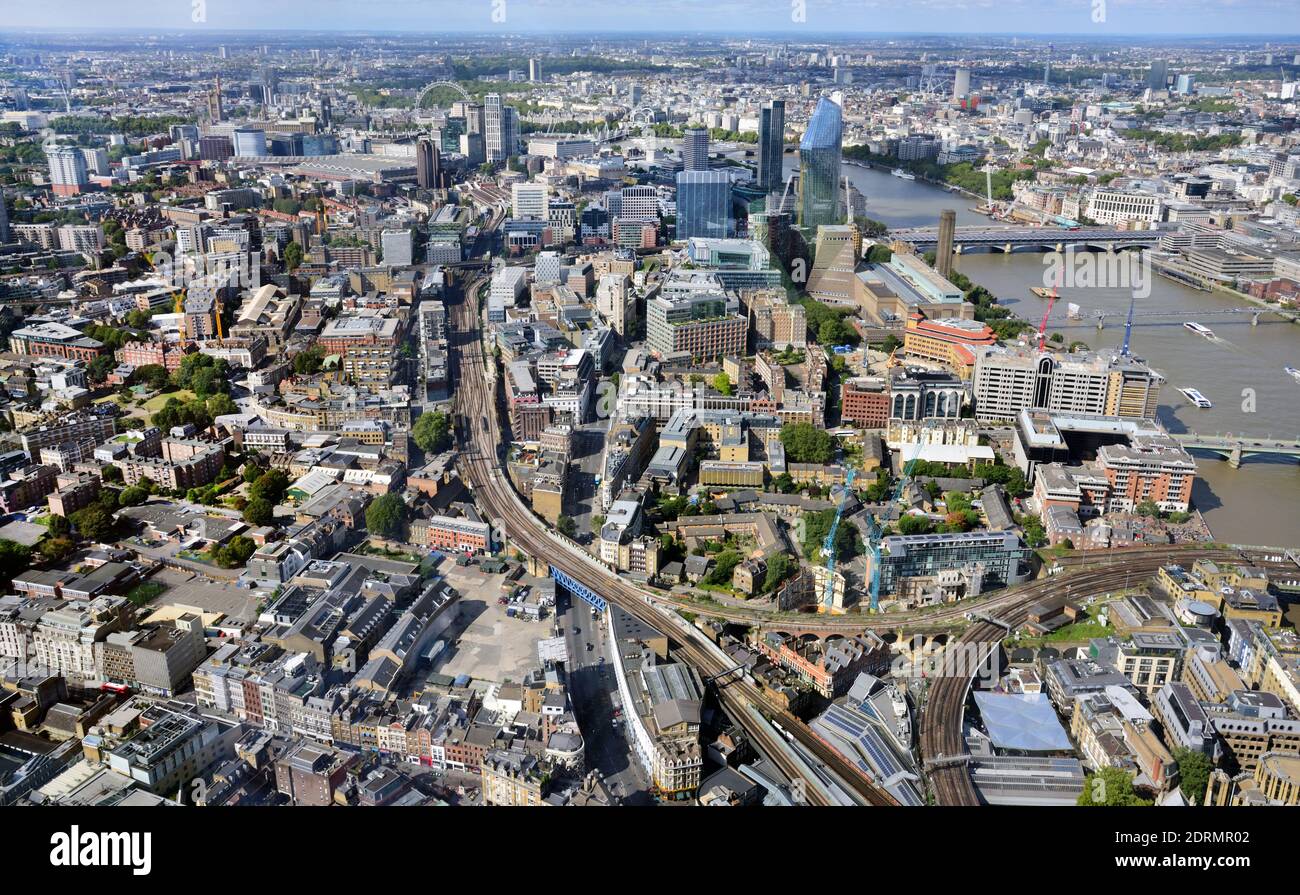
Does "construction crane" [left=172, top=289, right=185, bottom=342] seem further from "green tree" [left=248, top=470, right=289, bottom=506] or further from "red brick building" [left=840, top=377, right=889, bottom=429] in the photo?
"red brick building" [left=840, top=377, right=889, bottom=429]

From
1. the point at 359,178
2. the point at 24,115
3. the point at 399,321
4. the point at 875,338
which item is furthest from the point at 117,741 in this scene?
the point at 24,115

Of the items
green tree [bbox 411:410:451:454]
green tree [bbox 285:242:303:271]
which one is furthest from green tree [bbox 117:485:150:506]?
green tree [bbox 285:242:303:271]

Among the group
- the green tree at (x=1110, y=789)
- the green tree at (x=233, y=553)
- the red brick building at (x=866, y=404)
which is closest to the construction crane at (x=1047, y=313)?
the red brick building at (x=866, y=404)

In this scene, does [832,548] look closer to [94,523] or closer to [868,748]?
[868,748]

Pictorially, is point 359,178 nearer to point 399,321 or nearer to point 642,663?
point 399,321

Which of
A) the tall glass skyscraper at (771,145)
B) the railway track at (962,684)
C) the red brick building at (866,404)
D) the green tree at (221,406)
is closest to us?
the railway track at (962,684)

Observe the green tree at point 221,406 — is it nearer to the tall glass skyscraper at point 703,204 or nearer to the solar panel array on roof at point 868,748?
the solar panel array on roof at point 868,748
